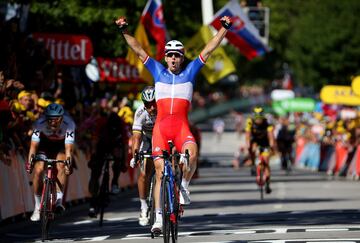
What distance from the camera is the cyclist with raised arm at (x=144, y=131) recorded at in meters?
17.8

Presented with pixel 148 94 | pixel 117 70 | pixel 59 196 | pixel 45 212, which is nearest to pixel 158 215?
pixel 45 212

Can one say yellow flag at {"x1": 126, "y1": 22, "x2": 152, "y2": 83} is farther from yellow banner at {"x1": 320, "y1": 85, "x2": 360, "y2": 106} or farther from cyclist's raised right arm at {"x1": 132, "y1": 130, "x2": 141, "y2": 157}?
cyclist's raised right arm at {"x1": 132, "y1": 130, "x2": 141, "y2": 157}

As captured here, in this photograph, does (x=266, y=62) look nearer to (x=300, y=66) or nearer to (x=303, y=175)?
(x=300, y=66)

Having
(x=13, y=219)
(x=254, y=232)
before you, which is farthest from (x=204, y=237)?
(x=13, y=219)

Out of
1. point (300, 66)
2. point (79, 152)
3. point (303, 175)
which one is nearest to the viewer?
point (79, 152)

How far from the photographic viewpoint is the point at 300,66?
83875mm

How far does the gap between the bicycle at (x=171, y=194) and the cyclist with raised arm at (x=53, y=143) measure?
7.57 feet

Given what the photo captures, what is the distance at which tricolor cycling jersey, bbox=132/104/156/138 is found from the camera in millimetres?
18172

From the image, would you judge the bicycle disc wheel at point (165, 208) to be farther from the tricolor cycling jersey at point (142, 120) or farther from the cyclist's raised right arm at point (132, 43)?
the tricolor cycling jersey at point (142, 120)

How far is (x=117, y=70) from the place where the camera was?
1379 inches

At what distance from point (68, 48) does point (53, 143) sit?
10.4 metres

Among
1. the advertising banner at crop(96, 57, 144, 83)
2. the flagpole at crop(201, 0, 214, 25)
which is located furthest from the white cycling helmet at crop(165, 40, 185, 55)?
the flagpole at crop(201, 0, 214, 25)

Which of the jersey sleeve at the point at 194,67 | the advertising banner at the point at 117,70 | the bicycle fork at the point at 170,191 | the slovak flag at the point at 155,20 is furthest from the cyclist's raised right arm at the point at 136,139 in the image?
the advertising banner at the point at 117,70

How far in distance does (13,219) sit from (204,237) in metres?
4.39
